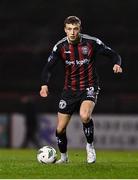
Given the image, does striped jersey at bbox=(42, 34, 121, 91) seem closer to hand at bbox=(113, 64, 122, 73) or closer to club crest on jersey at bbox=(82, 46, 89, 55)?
club crest on jersey at bbox=(82, 46, 89, 55)

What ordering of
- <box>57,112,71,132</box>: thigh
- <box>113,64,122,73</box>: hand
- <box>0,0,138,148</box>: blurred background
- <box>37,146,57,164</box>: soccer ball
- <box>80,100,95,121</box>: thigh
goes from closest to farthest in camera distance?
1. <box>113,64,122,73</box>: hand
2. <box>80,100,95,121</box>: thigh
3. <box>57,112,71,132</box>: thigh
4. <box>37,146,57,164</box>: soccer ball
5. <box>0,0,138,148</box>: blurred background

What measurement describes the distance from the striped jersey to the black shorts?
0.07 meters

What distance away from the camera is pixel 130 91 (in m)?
25.5

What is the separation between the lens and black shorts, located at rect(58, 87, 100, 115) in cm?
1134

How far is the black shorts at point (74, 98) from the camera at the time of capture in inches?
446

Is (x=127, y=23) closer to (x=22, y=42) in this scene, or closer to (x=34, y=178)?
(x=22, y=42)

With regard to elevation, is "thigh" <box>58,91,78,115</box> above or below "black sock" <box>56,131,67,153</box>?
above

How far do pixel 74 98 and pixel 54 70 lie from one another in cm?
1532

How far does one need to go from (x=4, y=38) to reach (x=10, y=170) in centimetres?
1785

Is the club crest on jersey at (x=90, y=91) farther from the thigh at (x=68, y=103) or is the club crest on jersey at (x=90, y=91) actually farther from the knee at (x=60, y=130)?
the knee at (x=60, y=130)

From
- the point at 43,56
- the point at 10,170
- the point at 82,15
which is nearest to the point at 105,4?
the point at 82,15

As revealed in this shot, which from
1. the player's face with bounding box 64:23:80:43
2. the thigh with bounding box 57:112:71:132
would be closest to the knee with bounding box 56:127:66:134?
the thigh with bounding box 57:112:71:132

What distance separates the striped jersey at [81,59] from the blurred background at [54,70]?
12.4 meters

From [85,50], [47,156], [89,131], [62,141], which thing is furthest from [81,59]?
[47,156]
